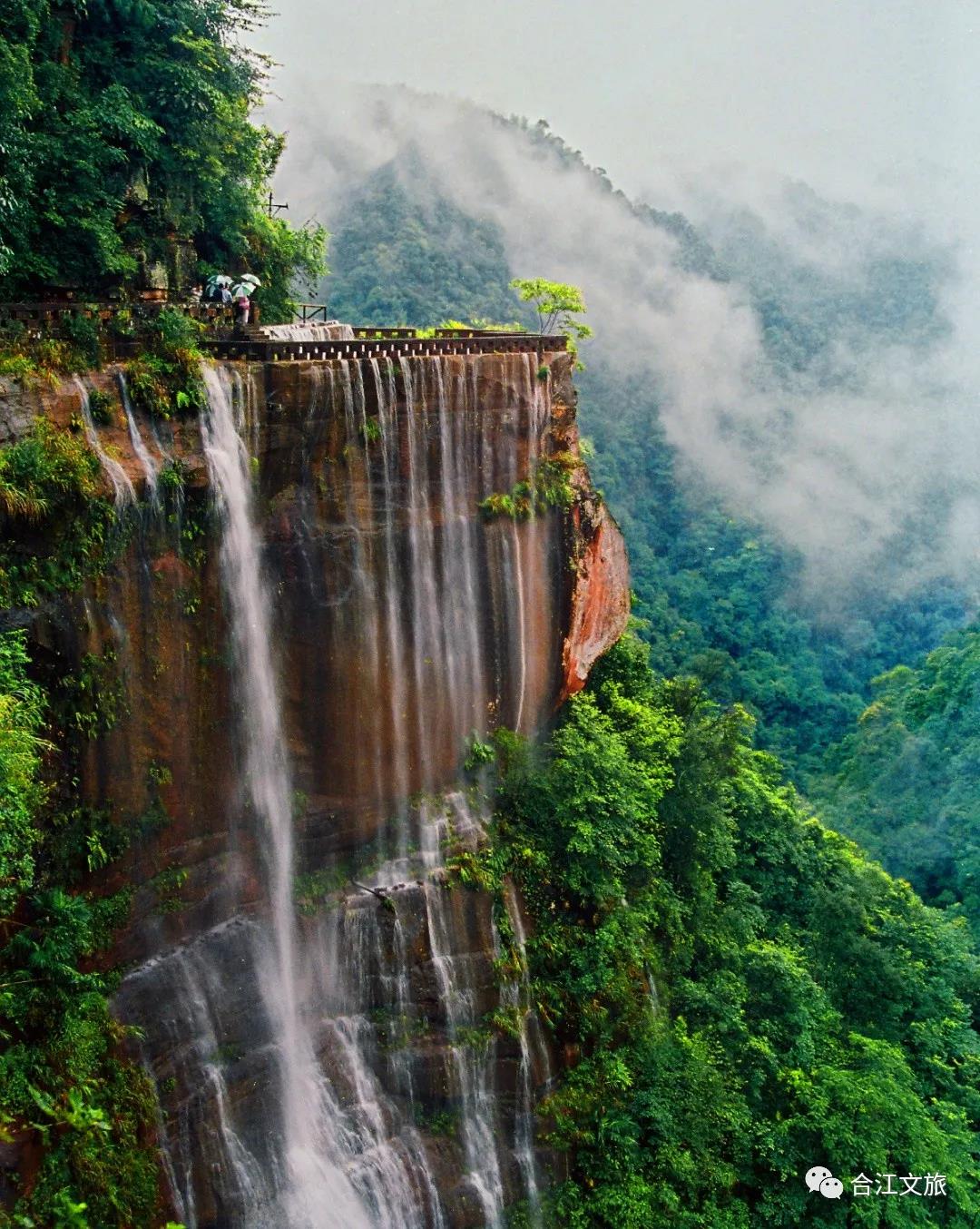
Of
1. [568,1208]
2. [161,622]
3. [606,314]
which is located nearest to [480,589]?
[161,622]

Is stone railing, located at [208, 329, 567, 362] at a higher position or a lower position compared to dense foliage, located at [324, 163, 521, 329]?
lower

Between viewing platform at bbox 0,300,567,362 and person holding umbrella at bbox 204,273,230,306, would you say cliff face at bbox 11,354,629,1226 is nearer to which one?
viewing platform at bbox 0,300,567,362

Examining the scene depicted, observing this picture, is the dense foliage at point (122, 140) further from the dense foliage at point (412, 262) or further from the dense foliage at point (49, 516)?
the dense foliage at point (412, 262)

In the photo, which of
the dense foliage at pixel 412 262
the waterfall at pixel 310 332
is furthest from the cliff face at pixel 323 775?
the dense foliage at pixel 412 262

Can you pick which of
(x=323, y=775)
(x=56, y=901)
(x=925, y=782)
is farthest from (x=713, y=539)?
(x=56, y=901)

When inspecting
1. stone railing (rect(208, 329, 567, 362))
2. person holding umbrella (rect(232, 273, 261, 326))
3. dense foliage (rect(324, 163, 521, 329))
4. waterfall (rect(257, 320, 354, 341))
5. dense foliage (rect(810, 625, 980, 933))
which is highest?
dense foliage (rect(324, 163, 521, 329))

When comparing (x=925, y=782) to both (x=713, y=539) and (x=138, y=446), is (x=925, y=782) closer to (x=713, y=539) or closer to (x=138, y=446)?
(x=713, y=539)

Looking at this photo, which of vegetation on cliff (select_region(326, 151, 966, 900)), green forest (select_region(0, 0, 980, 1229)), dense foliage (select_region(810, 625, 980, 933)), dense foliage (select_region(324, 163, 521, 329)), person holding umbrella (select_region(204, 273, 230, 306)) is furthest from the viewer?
dense foliage (select_region(324, 163, 521, 329))

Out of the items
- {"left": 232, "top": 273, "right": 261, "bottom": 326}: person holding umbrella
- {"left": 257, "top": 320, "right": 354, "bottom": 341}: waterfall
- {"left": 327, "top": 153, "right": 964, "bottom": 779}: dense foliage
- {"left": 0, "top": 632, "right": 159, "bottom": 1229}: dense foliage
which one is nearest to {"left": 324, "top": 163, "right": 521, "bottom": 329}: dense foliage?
{"left": 327, "top": 153, "right": 964, "bottom": 779}: dense foliage
